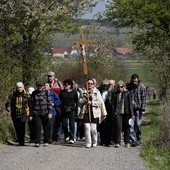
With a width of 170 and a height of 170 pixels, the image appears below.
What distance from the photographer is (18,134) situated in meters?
16.6

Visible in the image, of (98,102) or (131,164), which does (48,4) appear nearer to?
(98,102)

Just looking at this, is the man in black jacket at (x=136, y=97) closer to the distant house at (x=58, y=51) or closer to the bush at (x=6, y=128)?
the bush at (x=6, y=128)

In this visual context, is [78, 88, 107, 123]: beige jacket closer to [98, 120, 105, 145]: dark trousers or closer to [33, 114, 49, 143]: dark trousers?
[98, 120, 105, 145]: dark trousers

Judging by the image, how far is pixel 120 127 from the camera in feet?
54.1

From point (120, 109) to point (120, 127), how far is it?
47cm

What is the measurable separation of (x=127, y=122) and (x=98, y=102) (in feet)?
3.13

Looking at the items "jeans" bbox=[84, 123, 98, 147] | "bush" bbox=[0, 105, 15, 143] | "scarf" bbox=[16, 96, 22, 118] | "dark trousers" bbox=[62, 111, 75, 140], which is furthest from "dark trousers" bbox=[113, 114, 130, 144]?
"bush" bbox=[0, 105, 15, 143]

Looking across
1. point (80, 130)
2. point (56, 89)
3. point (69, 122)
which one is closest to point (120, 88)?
point (69, 122)

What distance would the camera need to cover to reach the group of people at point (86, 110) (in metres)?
16.4

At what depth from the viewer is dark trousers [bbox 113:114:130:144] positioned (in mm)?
16453

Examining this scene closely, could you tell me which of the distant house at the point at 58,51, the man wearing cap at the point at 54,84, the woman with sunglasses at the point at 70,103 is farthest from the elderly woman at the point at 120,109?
the distant house at the point at 58,51

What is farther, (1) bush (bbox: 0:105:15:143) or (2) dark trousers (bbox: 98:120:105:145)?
(1) bush (bbox: 0:105:15:143)

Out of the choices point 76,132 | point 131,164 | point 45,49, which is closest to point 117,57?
point 45,49

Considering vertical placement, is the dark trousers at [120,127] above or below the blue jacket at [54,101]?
below
